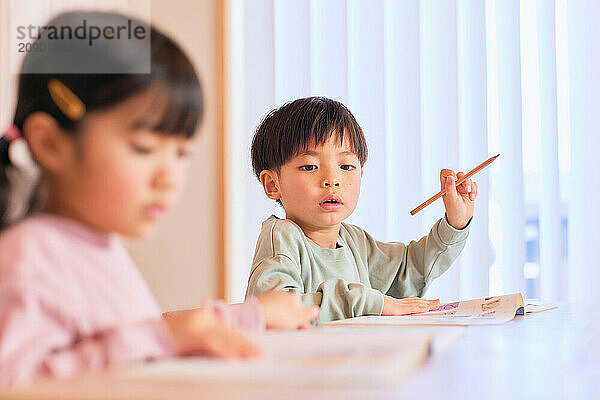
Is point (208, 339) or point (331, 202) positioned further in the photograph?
point (331, 202)

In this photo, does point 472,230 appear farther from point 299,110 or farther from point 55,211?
point 55,211

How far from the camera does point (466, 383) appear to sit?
1.47 ft

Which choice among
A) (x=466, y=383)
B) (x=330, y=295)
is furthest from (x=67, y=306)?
(x=330, y=295)

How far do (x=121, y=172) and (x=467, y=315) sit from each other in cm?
65

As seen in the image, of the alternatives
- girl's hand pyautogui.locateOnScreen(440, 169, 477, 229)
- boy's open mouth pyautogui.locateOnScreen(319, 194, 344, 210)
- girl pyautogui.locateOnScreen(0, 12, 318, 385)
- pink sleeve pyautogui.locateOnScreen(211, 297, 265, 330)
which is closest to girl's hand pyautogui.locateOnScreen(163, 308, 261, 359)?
girl pyautogui.locateOnScreen(0, 12, 318, 385)

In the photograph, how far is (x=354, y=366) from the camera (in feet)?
1.49

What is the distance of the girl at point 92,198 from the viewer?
44 cm

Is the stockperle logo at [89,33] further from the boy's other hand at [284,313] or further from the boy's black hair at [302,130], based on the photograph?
the boy's black hair at [302,130]

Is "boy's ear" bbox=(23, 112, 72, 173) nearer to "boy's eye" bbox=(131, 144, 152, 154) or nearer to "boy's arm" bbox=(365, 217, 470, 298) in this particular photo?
"boy's eye" bbox=(131, 144, 152, 154)

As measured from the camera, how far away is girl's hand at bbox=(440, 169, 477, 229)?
1.36 metres

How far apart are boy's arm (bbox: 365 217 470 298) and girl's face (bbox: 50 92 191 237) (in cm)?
94

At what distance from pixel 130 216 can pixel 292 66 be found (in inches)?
76.6

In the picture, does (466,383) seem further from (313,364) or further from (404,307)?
(404,307)

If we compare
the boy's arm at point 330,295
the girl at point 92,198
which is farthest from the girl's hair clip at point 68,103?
the boy's arm at point 330,295
